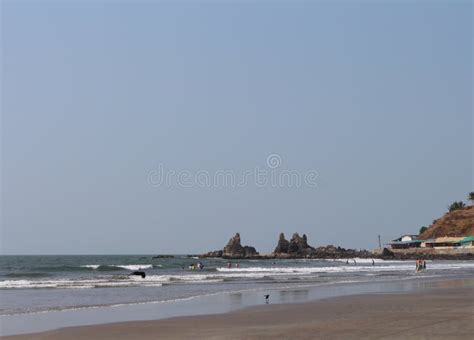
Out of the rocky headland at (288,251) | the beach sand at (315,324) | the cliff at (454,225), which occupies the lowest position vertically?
the beach sand at (315,324)

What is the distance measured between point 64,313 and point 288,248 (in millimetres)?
113019

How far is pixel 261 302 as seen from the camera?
26781mm

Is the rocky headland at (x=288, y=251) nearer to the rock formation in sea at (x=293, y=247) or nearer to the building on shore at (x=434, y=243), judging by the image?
the rock formation in sea at (x=293, y=247)

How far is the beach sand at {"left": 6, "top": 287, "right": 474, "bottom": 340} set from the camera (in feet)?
49.8

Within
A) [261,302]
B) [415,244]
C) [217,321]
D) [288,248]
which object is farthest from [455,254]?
[217,321]

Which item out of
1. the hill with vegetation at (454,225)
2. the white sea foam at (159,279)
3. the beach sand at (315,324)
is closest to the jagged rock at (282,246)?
the hill with vegetation at (454,225)

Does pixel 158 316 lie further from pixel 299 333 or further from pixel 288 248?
pixel 288 248

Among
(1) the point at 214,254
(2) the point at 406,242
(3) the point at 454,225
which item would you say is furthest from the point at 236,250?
(3) the point at 454,225

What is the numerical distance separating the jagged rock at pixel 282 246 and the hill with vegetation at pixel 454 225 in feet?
88.6

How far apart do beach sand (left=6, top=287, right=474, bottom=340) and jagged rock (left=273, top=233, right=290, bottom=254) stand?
110916 millimetres

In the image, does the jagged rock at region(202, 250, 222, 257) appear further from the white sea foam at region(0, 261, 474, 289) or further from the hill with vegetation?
the white sea foam at region(0, 261, 474, 289)

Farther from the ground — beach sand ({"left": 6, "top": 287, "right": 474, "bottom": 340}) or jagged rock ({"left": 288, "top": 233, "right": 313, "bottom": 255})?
jagged rock ({"left": 288, "top": 233, "right": 313, "bottom": 255})

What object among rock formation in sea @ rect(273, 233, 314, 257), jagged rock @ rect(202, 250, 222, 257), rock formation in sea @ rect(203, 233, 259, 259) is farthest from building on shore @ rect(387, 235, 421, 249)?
jagged rock @ rect(202, 250, 222, 257)

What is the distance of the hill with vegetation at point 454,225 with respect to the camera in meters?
130
